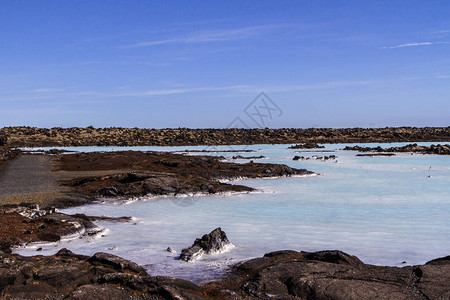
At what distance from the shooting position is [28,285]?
542 cm

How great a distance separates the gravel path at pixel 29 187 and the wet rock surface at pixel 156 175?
928 mm

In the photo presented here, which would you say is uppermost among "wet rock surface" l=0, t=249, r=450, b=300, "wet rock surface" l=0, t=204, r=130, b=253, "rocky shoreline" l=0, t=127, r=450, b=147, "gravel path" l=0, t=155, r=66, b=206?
"rocky shoreline" l=0, t=127, r=450, b=147

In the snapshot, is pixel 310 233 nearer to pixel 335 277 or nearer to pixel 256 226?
pixel 256 226

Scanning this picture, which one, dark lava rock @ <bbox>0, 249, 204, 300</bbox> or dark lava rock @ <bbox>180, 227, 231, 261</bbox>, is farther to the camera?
dark lava rock @ <bbox>180, 227, 231, 261</bbox>

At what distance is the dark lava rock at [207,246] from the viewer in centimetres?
782

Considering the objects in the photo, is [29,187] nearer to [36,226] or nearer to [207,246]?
[36,226]

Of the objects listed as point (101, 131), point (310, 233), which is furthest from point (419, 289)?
point (101, 131)

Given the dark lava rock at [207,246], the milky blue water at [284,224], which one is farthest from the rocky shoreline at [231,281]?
the dark lava rock at [207,246]

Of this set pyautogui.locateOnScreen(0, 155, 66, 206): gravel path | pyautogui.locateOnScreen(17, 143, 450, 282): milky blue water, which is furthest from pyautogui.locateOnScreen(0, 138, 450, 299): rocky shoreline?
pyautogui.locateOnScreen(0, 155, 66, 206): gravel path

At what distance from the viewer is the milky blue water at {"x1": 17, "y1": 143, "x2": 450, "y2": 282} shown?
8.36m

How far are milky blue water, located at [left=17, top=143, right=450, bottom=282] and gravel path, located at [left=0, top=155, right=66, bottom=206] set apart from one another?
1.85 meters

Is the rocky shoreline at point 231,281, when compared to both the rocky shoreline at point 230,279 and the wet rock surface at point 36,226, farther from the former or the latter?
the wet rock surface at point 36,226

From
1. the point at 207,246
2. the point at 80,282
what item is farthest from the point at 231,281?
the point at 80,282

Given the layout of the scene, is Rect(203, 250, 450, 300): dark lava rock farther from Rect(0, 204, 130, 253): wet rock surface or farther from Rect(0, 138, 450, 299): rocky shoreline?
Rect(0, 204, 130, 253): wet rock surface
